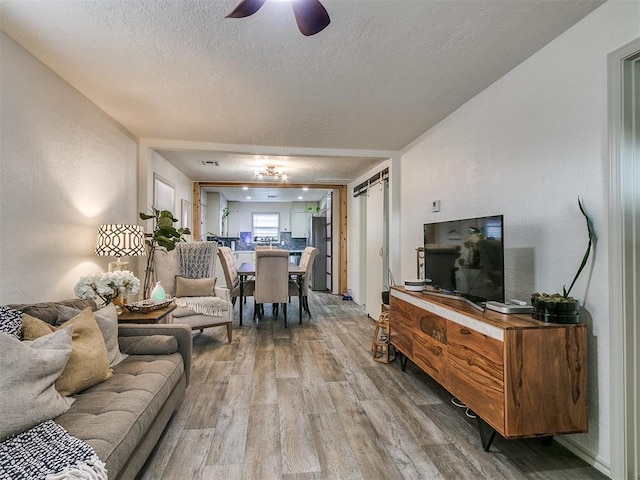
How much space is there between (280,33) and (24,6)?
1.35 m

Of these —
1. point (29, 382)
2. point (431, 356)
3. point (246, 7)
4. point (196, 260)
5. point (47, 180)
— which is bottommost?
point (431, 356)

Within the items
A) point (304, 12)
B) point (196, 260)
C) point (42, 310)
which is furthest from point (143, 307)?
point (304, 12)

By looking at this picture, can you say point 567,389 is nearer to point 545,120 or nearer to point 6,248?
point 545,120

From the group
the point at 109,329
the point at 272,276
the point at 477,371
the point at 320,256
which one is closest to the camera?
the point at 477,371

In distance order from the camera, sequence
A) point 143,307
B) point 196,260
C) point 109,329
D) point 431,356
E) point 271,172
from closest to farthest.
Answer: point 109,329, point 431,356, point 143,307, point 196,260, point 271,172

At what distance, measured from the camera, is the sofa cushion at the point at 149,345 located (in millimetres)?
2162

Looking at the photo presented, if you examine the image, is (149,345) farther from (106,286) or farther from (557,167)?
(557,167)

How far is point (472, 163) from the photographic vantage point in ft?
9.12

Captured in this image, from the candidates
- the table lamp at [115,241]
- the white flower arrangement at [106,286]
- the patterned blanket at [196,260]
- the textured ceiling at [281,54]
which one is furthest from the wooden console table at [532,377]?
the patterned blanket at [196,260]

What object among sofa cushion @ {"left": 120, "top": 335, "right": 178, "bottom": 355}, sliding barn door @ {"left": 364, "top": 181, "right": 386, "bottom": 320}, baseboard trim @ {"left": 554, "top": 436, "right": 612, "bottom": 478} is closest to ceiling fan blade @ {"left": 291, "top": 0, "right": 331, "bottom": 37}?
sofa cushion @ {"left": 120, "top": 335, "right": 178, "bottom": 355}

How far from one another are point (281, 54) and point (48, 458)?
7.70 feet

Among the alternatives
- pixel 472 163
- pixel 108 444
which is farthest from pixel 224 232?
pixel 108 444

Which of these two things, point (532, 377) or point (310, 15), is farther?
point (532, 377)

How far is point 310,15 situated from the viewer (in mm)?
1474
